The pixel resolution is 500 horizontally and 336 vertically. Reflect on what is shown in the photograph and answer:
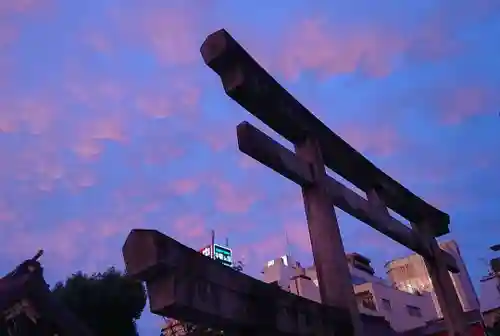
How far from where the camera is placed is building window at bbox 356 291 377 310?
2614 centimetres

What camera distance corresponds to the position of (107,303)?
1673 cm

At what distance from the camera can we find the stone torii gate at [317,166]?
3988 mm

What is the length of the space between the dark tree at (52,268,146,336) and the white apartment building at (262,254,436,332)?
9558mm

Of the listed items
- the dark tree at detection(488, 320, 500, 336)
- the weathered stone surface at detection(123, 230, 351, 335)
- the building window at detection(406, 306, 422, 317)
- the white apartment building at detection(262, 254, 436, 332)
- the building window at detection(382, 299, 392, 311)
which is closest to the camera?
the weathered stone surface at detection(123, 230, 351, 335)

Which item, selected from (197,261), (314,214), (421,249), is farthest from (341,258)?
(421,249)

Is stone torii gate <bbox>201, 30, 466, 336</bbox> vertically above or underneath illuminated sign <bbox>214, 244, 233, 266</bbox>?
underneath

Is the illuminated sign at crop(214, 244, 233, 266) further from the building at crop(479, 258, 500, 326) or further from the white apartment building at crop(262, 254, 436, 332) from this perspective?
the building at crop(479, 258, 500, 326)

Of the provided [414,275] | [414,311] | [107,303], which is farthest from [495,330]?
[414,275]

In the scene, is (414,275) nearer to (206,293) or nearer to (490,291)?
(490,291)

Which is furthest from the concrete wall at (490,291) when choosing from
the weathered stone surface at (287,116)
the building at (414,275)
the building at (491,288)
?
the weathered stone surface at (287,116)

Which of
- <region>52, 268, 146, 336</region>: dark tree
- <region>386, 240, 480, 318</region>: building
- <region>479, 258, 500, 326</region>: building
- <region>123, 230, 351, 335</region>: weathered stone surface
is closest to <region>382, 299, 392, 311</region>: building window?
<region>479, 258, 500, 326</region>: building

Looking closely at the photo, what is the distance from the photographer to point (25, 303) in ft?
40.2

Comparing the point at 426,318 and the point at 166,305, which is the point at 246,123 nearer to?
the point at 166,305

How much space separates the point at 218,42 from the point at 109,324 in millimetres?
15199
